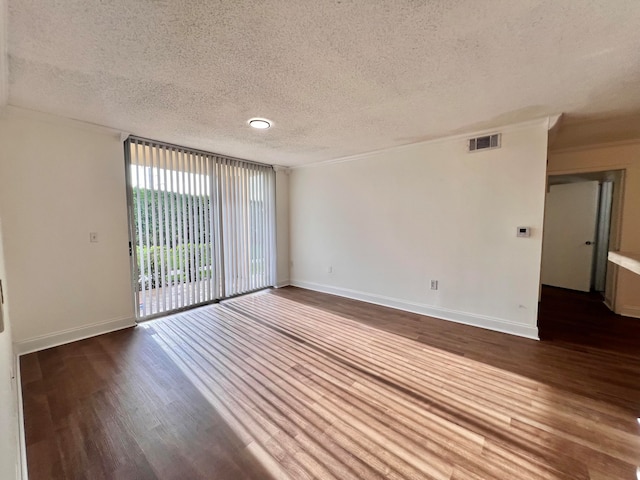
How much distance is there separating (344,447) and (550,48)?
271cm

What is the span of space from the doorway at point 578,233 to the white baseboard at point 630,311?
1.01 m

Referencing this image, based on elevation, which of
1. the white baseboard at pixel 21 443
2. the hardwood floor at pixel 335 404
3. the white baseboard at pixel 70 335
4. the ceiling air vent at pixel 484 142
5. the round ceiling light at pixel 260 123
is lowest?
the hardwood floor at pixel 335 404

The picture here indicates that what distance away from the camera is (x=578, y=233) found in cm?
503

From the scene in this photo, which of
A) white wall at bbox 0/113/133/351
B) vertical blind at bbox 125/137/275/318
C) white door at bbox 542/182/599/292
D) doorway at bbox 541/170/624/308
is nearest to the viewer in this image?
white wall at bbox 0/113/133/351

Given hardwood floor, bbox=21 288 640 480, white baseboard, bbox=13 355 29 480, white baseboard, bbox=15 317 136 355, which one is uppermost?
white baseboard, bbox=15 317 136 355

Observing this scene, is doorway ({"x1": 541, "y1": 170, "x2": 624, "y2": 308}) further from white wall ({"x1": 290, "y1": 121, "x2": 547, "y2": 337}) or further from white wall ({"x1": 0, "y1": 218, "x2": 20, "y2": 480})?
white wall ({"x1": 0, "y1": 218, "x2": 20, "y2": 480})

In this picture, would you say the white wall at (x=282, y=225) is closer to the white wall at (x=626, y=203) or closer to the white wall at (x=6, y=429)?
the white wall at (x=6, y=429)

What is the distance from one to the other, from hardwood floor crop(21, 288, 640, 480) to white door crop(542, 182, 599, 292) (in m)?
2.29

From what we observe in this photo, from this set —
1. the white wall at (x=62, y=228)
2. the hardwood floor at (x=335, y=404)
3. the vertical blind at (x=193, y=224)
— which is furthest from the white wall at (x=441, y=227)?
the white wall at (x=62, y=228)

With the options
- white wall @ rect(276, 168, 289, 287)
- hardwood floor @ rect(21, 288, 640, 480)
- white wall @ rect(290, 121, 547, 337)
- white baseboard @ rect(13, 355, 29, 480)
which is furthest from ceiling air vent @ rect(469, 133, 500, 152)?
white baseboard @ rect(13, 355, 29, 480)

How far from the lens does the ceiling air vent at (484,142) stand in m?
3.02

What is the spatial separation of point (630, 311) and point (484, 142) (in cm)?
326

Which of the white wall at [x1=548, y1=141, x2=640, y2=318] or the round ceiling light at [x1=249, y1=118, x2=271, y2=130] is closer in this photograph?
the round ceiling light at [x1=249, y1=118, x2=271, y2=130]

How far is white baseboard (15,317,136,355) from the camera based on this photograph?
2.59m
